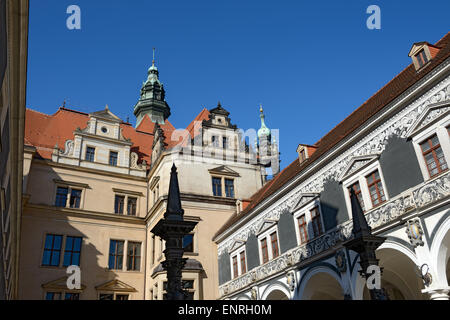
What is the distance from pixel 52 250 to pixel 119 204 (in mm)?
5332

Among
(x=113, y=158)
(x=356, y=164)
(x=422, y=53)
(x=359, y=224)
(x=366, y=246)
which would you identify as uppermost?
(x=113, y=158)

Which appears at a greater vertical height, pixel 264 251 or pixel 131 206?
pixel 131 206

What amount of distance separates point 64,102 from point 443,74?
97.2 feet

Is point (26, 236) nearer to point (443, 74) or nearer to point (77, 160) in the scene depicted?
point (77, 160)

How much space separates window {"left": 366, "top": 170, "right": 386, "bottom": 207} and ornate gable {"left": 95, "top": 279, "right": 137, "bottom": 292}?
1684cm

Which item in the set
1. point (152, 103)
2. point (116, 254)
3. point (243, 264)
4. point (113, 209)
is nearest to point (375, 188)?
point (243, 264)

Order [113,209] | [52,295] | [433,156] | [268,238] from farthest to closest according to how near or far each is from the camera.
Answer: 1. [113,209]
2. [52,295]
3. [268,238]
4. [433,156]

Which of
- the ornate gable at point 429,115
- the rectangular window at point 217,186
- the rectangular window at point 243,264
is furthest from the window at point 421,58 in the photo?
the rectangular window at point 217,186

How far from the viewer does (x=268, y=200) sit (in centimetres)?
1936

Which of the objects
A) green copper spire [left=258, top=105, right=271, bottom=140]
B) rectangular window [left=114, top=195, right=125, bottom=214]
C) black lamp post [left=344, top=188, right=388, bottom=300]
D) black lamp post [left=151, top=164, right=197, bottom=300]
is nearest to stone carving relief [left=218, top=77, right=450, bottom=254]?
black lamp post [left=344, top=188, right=388, bottom=300]

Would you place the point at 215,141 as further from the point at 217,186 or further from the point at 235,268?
the point at 235,268

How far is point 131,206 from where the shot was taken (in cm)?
2761

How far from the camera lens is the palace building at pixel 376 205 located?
11.4m
